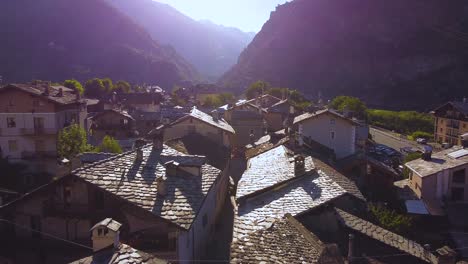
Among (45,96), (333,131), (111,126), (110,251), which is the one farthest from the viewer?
(111,126)

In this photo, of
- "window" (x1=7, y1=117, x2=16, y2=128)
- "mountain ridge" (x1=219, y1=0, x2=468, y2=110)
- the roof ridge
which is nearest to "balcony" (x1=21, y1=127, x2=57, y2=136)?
"window" (x1=7, y1=117, x2=16, y2=128)

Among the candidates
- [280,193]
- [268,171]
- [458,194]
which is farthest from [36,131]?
[458,194]

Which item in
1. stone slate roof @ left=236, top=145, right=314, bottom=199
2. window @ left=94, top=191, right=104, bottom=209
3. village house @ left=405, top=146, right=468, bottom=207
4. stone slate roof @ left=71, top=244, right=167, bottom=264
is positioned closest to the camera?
stone slate roof @ left=71, top=244, right=167, bottom=264

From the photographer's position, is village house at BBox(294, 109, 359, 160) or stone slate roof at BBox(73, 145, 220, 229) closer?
stone slate roof at BBox(73, 145, 220, 229)

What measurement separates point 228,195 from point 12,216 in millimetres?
15432

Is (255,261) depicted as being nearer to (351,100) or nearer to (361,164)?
(361,164)

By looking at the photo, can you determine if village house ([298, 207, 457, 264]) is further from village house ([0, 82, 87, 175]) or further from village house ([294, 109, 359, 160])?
village house ([0, 82, 87, 175])

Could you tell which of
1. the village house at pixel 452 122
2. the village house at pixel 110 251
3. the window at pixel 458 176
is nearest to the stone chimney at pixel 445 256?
the village house at pixel 110 251

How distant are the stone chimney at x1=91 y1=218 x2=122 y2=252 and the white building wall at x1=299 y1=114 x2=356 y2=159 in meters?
27.3

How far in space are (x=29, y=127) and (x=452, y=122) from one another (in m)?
58.2

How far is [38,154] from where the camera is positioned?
116 feet

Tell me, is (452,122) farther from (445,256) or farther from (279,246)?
(279,246)

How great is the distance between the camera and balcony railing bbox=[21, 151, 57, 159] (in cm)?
3528

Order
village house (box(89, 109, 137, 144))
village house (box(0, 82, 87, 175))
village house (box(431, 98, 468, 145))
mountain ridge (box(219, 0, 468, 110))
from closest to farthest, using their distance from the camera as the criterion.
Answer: village house (box(0, 82, 87, 175)) < village house (box(89, 109, 137, 144)) < village house (box(431, 98, 468, 145)) < mountain ridge (box(219, 0, 468, 110))
